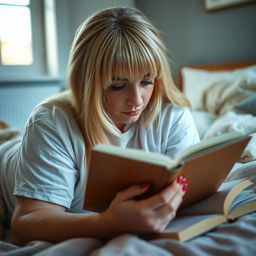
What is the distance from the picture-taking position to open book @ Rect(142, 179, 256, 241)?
0.65 metres

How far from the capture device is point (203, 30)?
289cm

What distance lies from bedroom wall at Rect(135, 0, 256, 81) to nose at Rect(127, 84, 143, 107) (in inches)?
76.3

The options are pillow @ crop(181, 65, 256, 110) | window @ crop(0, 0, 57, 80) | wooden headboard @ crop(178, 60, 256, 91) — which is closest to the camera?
pillow @ crop(181, 65, 256, 110)

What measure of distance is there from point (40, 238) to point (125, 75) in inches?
17.3

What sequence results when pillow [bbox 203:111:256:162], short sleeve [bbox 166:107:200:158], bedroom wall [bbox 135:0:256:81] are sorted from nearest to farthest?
short sleeve [bbox 166:107:200:158] → pillow [bbox 203:111:256:162] → bedroom wall [bbox 135:0:256:81]

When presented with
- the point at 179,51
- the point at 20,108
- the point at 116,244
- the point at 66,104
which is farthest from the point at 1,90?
the point at 116,244

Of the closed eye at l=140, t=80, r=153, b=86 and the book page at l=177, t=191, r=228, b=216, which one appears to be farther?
the closed eye at l=140, t=80, r=153, b=86

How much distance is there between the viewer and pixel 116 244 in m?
0.59

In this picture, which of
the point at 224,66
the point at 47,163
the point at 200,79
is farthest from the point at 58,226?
the point at 224,66

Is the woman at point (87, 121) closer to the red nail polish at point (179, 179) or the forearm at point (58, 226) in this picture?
the forearm at point (58, 226)

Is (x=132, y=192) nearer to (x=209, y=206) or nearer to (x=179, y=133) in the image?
(x=209, y=206)

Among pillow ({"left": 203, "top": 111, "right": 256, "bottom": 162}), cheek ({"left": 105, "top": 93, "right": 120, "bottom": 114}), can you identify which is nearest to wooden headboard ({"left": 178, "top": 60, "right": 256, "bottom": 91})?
pillow ({"left": 203, "top": 111, "right": 256, "bottom": 162})

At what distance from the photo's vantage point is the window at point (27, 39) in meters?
3.12

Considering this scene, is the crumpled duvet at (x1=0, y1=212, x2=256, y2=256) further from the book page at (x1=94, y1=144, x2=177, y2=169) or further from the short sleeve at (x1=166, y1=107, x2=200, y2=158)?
the short sleeve at (x1=166, y1=107, x2=200, y2=158)
